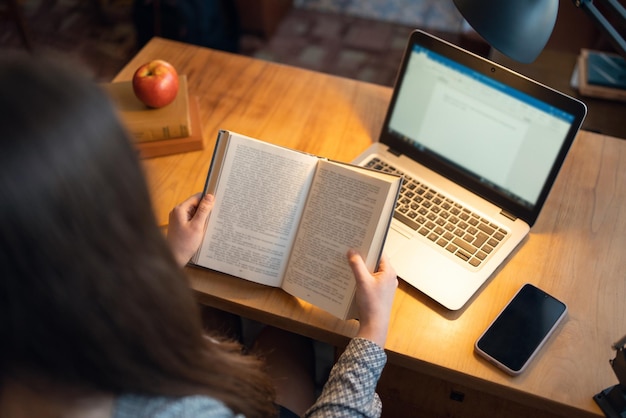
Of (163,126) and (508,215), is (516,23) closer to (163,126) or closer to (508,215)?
(508,215)

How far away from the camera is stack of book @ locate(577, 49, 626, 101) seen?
1392mm

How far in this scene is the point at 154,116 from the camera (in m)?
1.12

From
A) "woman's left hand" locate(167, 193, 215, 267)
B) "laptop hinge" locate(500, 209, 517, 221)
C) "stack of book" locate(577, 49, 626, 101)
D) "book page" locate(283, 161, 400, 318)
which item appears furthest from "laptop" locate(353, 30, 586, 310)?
"stack of book" locate(577, 49, 626, 101)

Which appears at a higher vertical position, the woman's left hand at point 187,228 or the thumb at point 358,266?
the thumb at point 358,266

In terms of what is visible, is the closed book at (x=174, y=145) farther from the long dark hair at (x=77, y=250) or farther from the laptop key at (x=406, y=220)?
the long dark hair at (x=77, y=250)

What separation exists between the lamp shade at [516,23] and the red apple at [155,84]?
1.92 ft

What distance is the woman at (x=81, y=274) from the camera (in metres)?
0.41

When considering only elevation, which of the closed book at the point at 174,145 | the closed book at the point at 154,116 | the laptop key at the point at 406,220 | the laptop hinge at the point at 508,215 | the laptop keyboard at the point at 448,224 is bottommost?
the closed book at the point at 174,145

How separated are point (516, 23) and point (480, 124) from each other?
0.20 meters

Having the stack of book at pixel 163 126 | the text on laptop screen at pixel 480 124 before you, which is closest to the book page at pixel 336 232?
the text on laptop screen at pixel 480 124

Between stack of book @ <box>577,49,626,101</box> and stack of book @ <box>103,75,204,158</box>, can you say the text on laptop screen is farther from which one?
stack of book @ <box>577,49,626,101</box>

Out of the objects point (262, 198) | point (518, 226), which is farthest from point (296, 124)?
point (518, 226)

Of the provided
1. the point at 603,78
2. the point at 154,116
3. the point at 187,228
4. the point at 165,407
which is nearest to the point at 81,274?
the point at 165,407

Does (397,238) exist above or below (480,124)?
below
